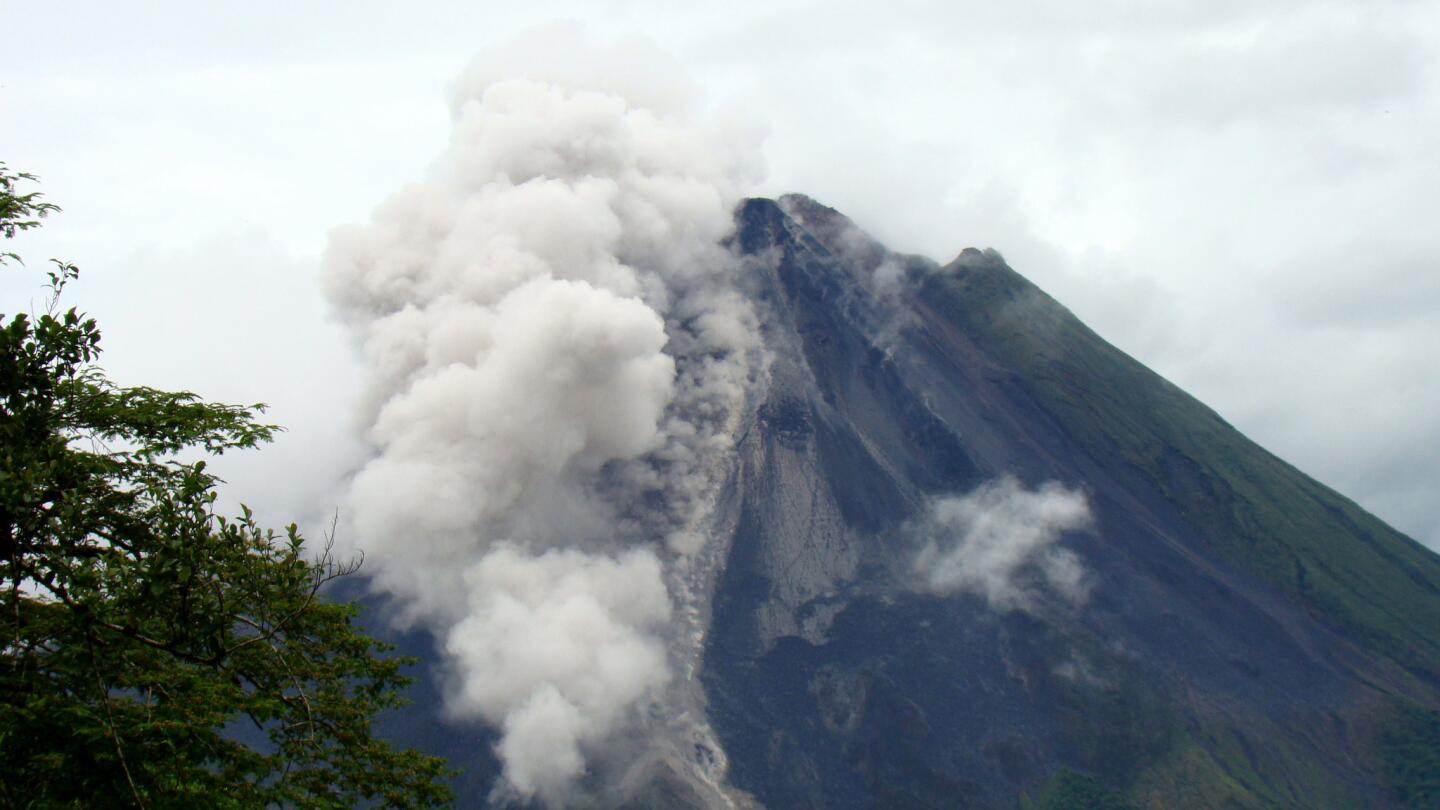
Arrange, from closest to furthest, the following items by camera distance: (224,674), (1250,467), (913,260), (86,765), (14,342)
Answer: (86,765) < (14,342) < (224,674) < (1250,467) < (913,260)

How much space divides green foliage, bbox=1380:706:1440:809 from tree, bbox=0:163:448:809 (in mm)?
82820

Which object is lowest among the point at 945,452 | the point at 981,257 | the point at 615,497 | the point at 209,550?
the point at 209,550

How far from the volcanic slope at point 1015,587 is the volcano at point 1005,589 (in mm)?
210

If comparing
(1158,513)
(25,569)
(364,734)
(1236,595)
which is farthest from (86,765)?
(1158,513)

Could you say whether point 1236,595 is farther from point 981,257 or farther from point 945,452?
point 981,257

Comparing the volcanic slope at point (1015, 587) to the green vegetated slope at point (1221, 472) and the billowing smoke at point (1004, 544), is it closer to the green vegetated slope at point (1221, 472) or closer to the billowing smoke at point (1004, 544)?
the billowing smoke at point (1004, 544)

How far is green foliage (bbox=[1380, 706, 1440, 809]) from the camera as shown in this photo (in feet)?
243

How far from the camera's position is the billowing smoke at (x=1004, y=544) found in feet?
265

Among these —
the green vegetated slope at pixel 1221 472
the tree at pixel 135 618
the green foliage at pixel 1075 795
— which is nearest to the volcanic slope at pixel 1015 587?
the green foliage at pixel 1075 795

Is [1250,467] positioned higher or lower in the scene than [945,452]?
higher

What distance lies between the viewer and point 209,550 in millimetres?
8906

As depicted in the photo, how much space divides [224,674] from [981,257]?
113501 millimetres

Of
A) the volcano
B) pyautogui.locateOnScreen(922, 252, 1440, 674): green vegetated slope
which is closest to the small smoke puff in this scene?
the volcano

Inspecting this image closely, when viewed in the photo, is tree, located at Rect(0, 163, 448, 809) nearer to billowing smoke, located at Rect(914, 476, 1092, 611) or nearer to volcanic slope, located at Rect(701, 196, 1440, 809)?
volcanic slope, located at Rect(701, 196, 1440, 809)
